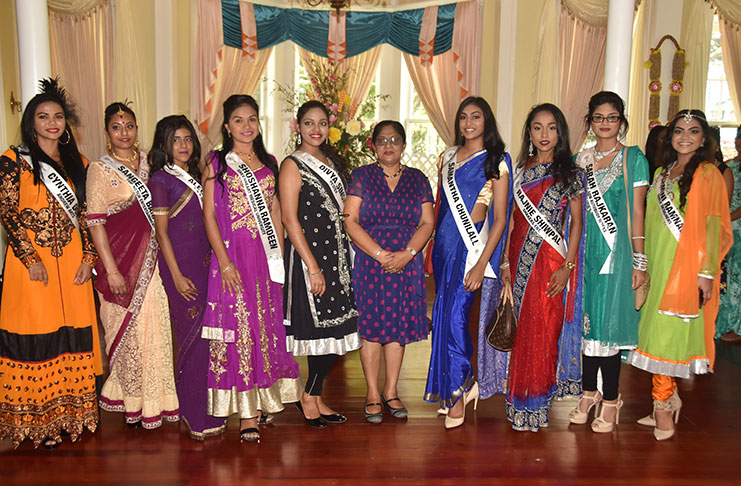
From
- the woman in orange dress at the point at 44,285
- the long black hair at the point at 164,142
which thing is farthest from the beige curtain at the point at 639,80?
the woman in orange dress at the point at 44,285

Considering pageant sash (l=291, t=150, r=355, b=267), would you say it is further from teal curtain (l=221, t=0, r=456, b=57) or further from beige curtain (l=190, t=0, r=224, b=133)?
teal curtain (l=221, t=0, r=456, b=57)

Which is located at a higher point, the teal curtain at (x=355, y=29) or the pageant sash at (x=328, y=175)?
the teal curtain at (x=355, y=29)

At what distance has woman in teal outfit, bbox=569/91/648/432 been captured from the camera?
105 inches

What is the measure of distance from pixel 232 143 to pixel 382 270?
885mm

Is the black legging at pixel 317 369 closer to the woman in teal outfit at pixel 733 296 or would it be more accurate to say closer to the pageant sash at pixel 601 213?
the pageant sash at pixel 601 213

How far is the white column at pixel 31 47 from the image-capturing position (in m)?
3.70

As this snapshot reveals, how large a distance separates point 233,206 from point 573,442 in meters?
1.83

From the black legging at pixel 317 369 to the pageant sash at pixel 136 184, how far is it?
0.99 m

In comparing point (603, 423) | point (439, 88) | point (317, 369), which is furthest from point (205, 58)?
point (603, 423)

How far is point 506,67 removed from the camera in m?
6.39

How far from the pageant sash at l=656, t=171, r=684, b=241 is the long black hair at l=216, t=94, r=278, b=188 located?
1740mm

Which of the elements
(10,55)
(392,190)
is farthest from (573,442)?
(10,55)

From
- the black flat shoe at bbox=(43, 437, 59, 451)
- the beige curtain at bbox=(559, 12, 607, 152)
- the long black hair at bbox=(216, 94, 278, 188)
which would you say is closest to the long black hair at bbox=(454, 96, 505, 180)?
the long black hair at bbox=(216, 94, 278, 188)

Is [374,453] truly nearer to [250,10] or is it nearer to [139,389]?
[139,389]
